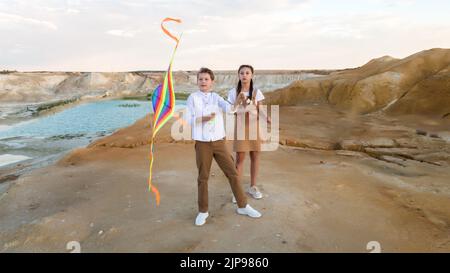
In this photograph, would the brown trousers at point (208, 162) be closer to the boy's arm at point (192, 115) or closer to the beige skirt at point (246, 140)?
the boy's arm at point (192, 115)

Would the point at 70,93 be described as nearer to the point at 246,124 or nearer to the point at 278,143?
the point at 278,143

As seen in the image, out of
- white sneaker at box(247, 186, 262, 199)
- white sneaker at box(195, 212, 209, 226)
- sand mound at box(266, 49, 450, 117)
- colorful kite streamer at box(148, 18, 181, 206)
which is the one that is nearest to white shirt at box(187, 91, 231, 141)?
colorful kite streamer at box(148, 18, 181, 206)

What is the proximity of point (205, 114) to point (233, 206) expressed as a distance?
129 centimetres

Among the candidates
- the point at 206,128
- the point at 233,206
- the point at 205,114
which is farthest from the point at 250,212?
the point at 205,114

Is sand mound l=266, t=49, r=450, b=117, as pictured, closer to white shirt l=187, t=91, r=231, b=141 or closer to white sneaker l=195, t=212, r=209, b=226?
white shirt l=187, t=91, r=231, b=141

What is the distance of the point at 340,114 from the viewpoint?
13.9 metres

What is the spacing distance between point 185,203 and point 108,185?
1.68 meters

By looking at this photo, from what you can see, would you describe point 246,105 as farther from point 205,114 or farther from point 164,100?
point 164,100

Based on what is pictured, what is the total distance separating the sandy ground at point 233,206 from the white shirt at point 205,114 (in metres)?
0.96

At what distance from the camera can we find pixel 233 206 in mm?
4172

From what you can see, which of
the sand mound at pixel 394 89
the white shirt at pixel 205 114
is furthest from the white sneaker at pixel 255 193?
the sand mound at pixel 394 89

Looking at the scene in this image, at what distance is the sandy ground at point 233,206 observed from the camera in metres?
3.37

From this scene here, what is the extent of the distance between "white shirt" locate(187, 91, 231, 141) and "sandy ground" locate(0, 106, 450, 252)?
96cm
